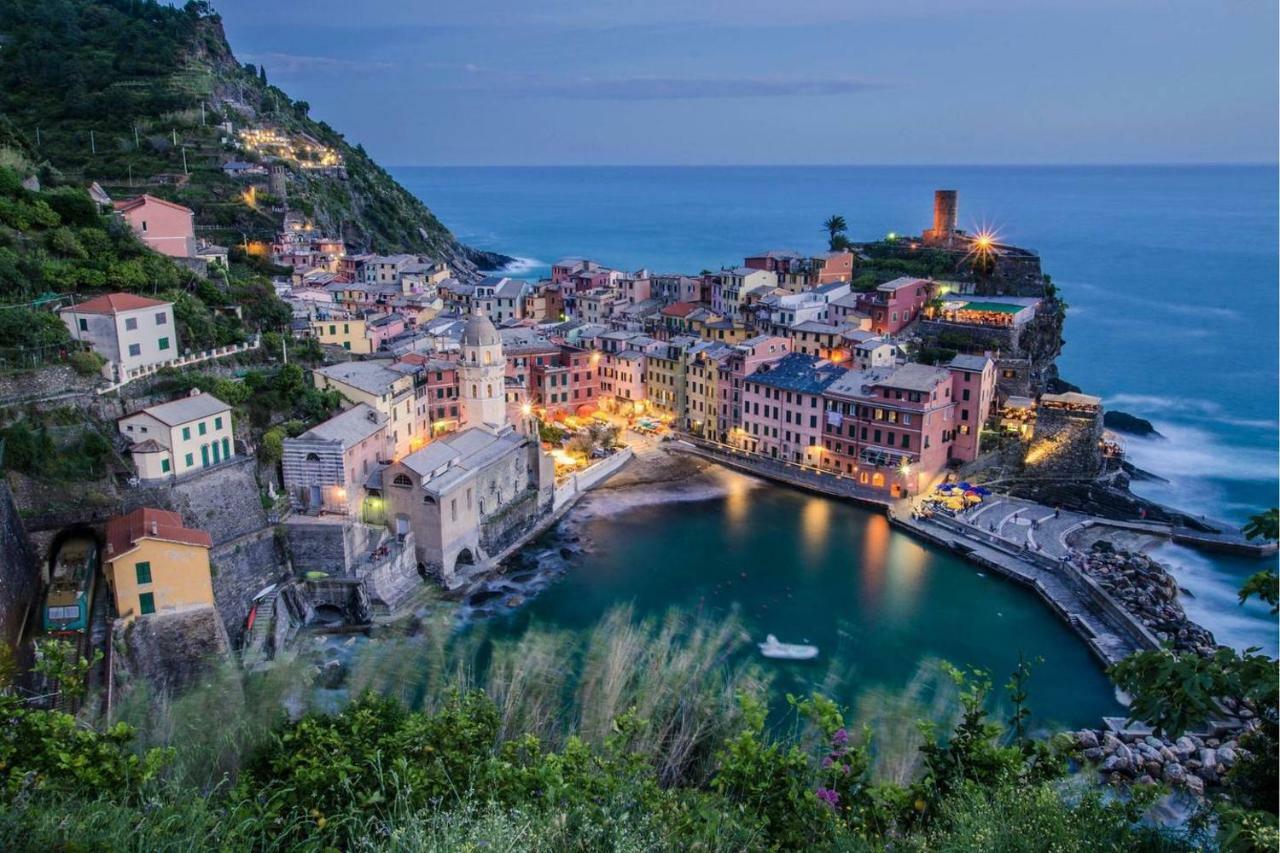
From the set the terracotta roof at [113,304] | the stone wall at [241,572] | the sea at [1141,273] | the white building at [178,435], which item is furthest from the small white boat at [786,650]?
the terracotta roof at [113,304]

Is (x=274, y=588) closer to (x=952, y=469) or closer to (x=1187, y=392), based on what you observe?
(x=952, y=469)

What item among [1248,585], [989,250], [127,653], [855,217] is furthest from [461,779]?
[855,217]

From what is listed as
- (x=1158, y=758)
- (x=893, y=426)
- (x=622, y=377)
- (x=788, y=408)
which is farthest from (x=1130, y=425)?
(x=1158, y=758)

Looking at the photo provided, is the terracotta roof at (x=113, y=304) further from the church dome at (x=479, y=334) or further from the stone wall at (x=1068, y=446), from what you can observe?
the stone wall at (x=1068, y=446)

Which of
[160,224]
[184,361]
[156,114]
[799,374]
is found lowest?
[799,374]

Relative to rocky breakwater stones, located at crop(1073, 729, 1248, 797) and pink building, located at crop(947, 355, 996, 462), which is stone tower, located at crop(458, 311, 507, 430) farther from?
rocky breakwater stones, located at crop(1073, 729, 1248, 797)

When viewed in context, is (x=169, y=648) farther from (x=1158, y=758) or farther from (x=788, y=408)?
(x=788, y=408)

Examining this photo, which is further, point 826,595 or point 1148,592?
point 826,595

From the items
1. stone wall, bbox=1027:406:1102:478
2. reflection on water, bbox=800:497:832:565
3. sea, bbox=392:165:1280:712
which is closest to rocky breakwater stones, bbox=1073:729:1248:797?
sea, bbox=392:165:1280:712
